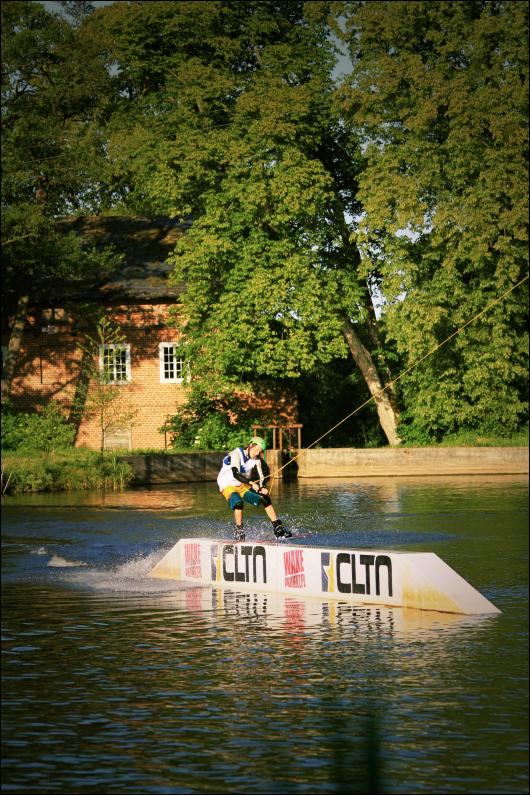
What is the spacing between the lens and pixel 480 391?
47344mm

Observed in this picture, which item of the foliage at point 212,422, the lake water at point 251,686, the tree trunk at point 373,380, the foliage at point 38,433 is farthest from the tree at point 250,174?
the lake water at point 251,686

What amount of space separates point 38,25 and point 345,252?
1418 centimetres

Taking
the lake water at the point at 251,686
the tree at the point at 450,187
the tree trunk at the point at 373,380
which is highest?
the tree at the point at 450,187

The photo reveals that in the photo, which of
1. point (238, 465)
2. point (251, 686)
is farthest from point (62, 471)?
point (251, 686)

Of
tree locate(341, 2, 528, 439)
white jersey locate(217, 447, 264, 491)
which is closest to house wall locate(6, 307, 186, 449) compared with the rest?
tree locate(341, 2, 528, 439)

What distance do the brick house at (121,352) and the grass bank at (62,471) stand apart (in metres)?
9.35

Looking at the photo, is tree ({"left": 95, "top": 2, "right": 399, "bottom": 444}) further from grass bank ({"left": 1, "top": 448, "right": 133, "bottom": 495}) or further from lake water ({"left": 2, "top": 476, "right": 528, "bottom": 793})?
lake water ({"left": 2, "top": 476, "right": 528, "bottom": 793})

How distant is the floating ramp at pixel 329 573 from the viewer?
57.8 ft

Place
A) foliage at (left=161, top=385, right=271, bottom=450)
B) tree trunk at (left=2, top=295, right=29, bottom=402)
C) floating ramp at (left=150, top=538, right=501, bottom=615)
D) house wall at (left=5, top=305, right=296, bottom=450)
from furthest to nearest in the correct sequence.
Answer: house wall at (left=5, top=305, right=296, bottom=450) → tree trunk at (left=2, top=295, right=29, bottom=402) → foliage at (left=161, top=385, right=271, bottom=450) → floating ramp at (left=150, top=538, right=501, bottom=615)

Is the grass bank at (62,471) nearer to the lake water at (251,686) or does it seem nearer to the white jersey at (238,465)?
the lake water at (251,686)

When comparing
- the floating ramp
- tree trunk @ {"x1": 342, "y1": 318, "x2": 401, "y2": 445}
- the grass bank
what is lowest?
the floating ramp

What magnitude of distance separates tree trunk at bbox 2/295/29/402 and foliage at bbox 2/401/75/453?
4.03 m

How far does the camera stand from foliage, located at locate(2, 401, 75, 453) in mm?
48250

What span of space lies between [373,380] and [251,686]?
3925cm
